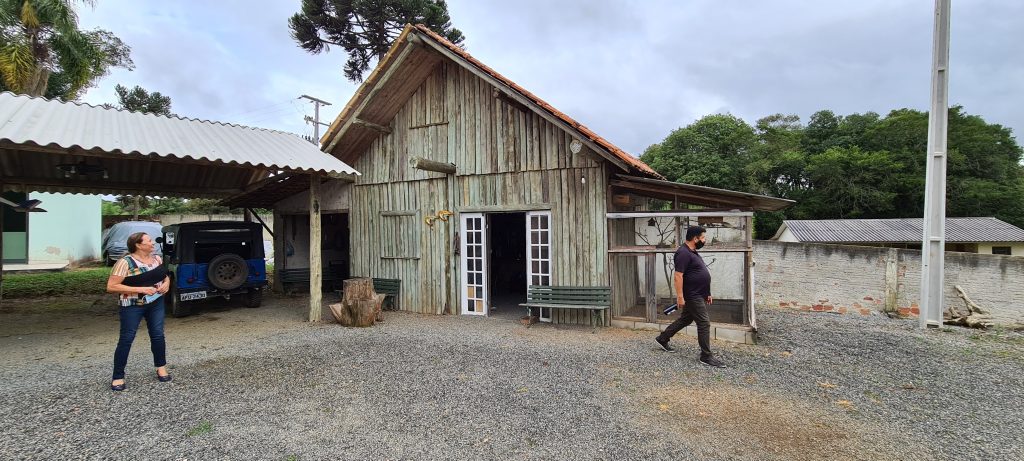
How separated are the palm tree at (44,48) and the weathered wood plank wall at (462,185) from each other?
12843 mm

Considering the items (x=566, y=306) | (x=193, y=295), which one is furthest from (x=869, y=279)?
(x=193, y=295)

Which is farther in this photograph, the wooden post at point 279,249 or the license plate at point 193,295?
the wooden post at point 279,249

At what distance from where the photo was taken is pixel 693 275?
5496mm

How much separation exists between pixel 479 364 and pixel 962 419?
4725mm

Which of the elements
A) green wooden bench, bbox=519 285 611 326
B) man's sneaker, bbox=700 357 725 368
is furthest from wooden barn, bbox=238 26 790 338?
man's sneaker, bbox=700 357 725 368

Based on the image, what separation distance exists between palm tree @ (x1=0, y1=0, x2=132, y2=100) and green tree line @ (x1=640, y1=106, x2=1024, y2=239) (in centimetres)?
3223

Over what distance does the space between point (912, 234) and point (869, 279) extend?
19.0 meters

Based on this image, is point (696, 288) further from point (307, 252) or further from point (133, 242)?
point (307, 252)

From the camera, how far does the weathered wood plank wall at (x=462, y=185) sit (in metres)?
7.72

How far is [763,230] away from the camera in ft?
113

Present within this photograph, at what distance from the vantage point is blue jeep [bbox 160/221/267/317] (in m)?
8.50

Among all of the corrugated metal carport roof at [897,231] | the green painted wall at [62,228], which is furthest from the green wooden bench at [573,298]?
the corrugated metal carport roof at [897,231]

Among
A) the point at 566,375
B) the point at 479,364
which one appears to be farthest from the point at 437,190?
the point at 566,375

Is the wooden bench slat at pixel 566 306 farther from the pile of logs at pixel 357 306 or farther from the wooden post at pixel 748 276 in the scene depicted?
the pile of logs at pixel 357 306
